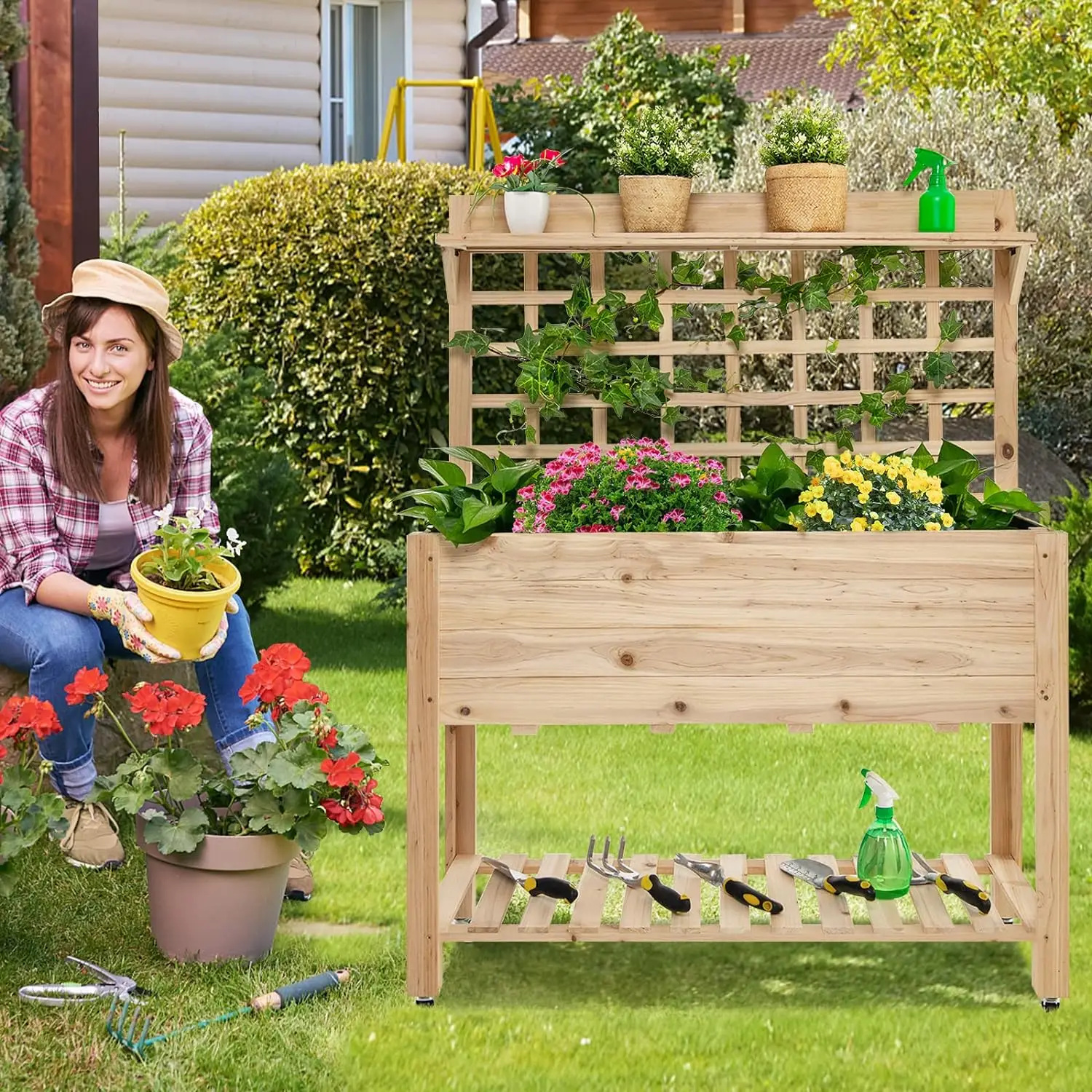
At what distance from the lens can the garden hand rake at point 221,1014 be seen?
257cm

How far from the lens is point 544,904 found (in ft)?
10.2

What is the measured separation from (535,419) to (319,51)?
587cm

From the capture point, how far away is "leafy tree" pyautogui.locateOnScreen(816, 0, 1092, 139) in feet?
29.4

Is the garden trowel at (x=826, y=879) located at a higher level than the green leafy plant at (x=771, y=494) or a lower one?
lower

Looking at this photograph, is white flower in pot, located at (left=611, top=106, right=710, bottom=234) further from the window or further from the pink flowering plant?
the window

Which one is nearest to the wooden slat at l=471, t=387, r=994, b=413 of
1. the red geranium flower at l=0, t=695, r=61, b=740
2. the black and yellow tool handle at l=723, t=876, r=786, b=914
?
the black and yellow tool handle at l=723, t=876, r=786, b=914

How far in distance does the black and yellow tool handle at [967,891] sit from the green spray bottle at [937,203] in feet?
4.18

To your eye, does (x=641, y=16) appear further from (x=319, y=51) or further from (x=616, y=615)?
(x=616, y=615)

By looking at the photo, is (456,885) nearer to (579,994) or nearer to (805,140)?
(579,994)

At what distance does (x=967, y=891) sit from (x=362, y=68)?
7055 millimetres

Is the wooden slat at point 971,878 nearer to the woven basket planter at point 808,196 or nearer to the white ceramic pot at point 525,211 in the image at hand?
the woven basket planter at point 808,196

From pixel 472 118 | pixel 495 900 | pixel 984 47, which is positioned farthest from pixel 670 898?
pixel 984 47

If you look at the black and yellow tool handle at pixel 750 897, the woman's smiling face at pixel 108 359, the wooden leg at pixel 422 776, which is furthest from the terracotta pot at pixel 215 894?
the woman's smiling face at pixel 108 359

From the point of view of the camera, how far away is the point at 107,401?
11.0 feet
